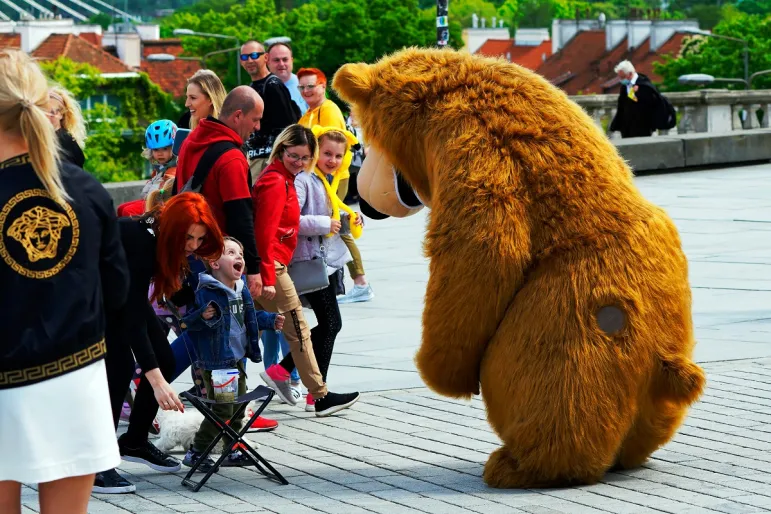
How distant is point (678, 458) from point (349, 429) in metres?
1.76

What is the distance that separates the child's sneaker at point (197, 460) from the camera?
6340 millimetres

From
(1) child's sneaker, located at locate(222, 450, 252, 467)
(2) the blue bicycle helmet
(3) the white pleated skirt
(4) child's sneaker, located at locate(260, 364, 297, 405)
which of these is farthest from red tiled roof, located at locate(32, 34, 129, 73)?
(3) the white pleated skirt

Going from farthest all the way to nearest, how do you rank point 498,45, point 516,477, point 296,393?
point 498,45 → point 296,393 → point 516,477

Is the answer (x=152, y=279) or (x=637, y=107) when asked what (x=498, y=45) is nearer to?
(x=637, y=107)

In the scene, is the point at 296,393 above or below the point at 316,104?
below

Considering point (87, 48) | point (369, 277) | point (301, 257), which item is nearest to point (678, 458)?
point (301, 257)

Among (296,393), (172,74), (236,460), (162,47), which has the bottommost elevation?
(172,74)

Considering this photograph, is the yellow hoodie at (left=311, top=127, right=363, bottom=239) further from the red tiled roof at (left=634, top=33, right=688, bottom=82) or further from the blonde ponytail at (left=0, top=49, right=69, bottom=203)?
the red tiled roof at (left=634, top=33, right=688, bottom=82)

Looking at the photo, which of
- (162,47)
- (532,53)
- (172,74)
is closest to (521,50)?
(532,53)

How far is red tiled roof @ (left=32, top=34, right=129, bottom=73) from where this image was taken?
94375 millimetres

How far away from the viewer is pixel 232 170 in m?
6.93

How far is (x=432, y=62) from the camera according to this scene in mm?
6113

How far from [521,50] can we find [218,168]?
122499mm

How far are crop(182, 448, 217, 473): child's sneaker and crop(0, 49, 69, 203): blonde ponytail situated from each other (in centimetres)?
256
